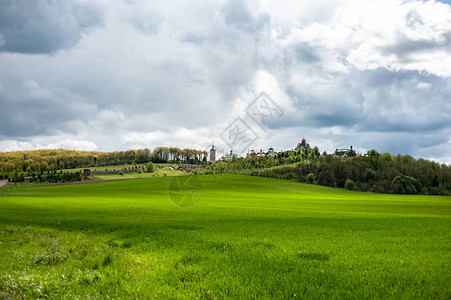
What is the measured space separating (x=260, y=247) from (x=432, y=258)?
666 centimetres

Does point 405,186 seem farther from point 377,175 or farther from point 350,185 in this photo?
point 350,185

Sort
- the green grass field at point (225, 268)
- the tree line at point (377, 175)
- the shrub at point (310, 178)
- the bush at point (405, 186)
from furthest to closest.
Answer: the shrub at point (310, 178) < the tree line at point (377, 175) < the bush at point (405, 186) < the green grass field at point (225, 268)

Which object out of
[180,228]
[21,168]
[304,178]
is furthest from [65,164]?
[180,228]

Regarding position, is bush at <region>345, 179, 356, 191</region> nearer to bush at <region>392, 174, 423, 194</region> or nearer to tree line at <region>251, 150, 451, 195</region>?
tree line at <region>251, 150, 451, 195</region>

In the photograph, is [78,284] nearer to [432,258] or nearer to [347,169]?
[432,258]

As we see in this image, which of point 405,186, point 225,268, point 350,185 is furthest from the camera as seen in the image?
point 350,185

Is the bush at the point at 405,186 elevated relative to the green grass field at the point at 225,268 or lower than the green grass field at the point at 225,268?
lower

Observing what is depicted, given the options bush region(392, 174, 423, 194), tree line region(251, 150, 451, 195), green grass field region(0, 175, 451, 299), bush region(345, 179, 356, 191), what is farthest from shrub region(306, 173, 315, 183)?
green grass field region(0, 175, 451, 299)

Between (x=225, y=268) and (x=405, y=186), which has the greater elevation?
(x=225, y=268)

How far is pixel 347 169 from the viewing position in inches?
5340

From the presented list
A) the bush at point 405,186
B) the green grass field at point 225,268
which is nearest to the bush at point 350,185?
the bush at point 405,186

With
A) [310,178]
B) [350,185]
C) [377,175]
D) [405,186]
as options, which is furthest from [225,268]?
[377,175]

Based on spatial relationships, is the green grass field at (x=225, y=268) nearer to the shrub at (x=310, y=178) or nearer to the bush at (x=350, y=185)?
the bush at (x=350, y=185)

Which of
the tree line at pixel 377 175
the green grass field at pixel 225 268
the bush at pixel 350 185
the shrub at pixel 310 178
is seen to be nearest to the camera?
the green grass field at pixel 225 268
